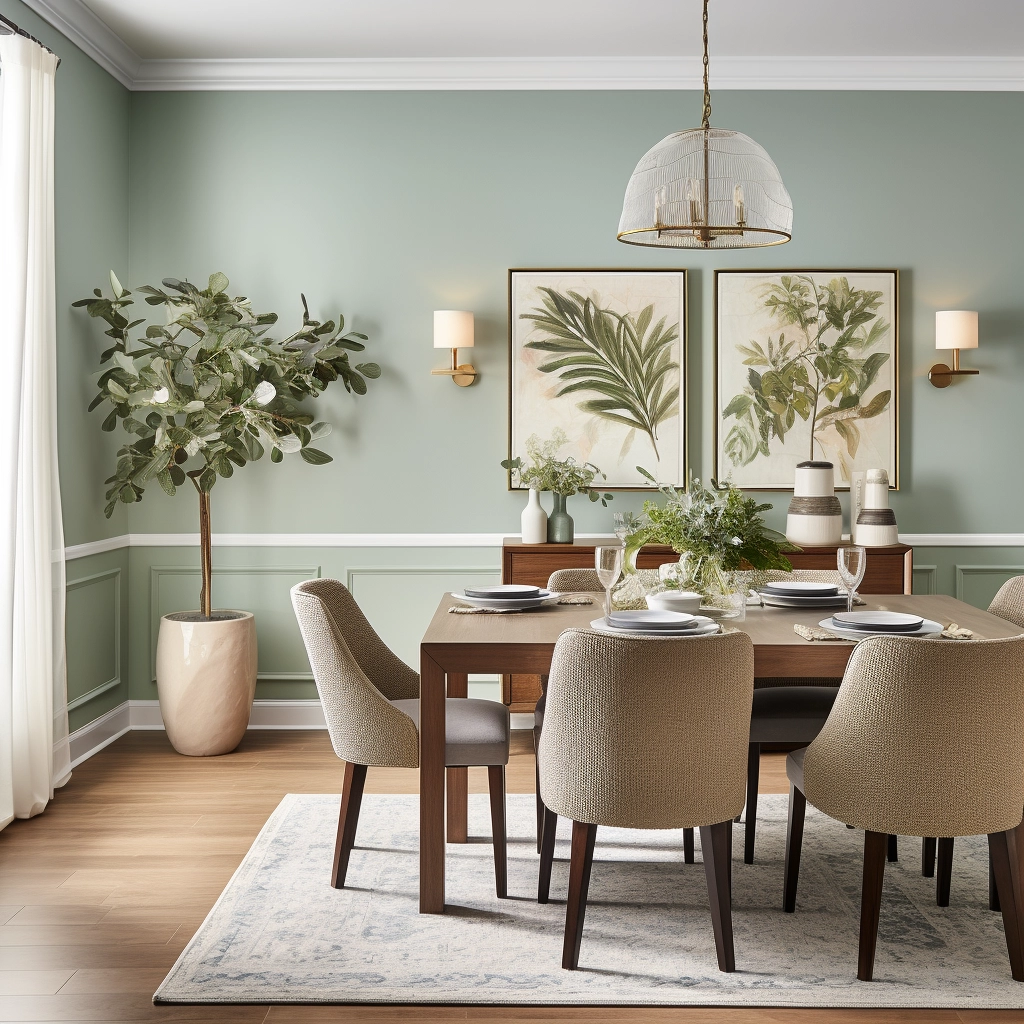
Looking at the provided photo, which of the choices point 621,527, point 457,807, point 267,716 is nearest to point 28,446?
point 267,716

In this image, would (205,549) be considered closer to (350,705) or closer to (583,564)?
(583,564)

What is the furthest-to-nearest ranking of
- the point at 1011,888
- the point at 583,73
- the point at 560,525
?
the point at 583,73 → the point at 560,525 → the point at 1011,888

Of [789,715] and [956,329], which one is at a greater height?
[956,329]

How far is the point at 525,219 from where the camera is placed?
14.9 feet

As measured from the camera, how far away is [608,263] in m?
4.55

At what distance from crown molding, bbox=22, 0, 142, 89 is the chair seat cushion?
11.5 feet

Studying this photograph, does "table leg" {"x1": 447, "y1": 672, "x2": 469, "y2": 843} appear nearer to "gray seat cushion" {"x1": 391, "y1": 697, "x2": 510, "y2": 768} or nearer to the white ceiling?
"gray seat cushion" {"x1": 391, "y1": 697, "x2": 510, "y2": 768}

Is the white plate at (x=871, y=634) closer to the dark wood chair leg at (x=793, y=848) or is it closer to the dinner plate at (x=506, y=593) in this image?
the dark wood chair leg at (x=793, y=848)

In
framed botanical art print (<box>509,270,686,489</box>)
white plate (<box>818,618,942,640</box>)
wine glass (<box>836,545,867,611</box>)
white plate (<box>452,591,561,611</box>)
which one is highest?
framed botanical art print (<box>509,270,686,489</box>)

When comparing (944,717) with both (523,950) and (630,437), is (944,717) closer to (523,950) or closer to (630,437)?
(523,950)

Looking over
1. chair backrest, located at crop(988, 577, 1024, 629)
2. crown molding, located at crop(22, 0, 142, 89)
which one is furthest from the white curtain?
chair backrest, located at crop(988, 577, 1024, 629)

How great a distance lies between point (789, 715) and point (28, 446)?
2.62 metres

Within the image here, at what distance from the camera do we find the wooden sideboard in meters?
4.18

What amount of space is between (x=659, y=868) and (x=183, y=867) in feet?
4.61
